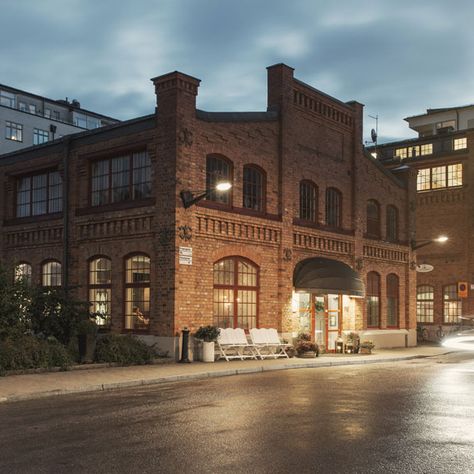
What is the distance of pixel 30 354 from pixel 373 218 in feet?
60.4

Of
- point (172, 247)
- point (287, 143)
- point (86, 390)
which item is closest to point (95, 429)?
point (86, 390)

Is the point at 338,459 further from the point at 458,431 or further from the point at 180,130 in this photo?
the point at 180,130

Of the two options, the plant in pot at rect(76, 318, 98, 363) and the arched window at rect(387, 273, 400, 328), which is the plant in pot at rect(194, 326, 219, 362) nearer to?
the plant in pot at rect(76, 318, 98, 363)

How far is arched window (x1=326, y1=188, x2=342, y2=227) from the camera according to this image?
2880 centimetres

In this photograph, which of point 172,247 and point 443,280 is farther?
point 443,280

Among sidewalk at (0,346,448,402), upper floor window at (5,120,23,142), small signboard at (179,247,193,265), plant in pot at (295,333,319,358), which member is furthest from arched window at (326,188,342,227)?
upper floor window at (5,120,23,142)

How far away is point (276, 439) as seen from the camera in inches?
369

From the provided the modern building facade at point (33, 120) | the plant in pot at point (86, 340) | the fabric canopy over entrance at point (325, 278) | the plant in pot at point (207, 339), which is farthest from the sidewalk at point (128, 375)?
the modern building facade at point (33, 120)

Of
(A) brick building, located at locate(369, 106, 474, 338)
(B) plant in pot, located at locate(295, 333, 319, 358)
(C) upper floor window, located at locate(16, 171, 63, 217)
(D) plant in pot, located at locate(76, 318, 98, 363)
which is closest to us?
(D) plant in pot, located at locate(76, 318, 98, 363)

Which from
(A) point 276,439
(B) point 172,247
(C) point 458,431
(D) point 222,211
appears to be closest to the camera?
(A) point 276,439

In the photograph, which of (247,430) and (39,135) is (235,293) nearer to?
(247,430)

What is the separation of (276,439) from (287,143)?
1760cm

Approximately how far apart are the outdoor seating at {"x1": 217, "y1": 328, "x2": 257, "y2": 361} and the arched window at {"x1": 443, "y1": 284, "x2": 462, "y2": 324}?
70.8 ft

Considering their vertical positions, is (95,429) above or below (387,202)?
below
